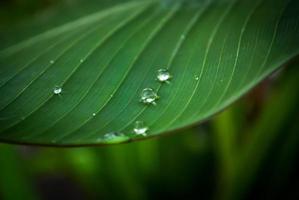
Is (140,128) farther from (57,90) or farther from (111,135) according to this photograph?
(57,90)

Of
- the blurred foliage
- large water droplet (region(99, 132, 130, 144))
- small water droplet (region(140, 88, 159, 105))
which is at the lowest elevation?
large water droplet (region(99, 132, 130, 144))

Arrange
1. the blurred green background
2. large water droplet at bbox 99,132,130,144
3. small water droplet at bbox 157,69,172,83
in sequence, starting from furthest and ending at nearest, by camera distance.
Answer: the blurred green background → small water droplet at bbox 157,69,172,83 → large water droplet at bbox 99,132,130,144

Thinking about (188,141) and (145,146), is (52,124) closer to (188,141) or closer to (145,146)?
(145,146)

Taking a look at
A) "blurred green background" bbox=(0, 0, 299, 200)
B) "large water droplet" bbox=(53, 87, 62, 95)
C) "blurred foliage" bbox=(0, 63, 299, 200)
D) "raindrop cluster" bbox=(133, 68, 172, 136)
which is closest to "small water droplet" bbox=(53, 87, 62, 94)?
"large water droplet" bbox=(53, 87, 62, 95)

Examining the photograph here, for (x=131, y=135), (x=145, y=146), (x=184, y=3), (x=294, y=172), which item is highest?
(x=184, y=3)

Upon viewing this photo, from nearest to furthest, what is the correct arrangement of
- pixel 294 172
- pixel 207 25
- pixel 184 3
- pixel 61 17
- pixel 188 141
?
pixel 207 25
pixel 184 3
pixel 61 17
pixel 294 172
pixel 188 141

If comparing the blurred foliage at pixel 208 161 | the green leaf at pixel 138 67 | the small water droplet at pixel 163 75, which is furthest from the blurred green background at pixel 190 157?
the small water droplet at pixel 163 75

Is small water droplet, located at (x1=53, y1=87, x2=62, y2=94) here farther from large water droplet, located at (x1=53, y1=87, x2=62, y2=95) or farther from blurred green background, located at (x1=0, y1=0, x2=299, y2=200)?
blurred green background, located at (x1=0, y1=0, x2=299, y2=200)

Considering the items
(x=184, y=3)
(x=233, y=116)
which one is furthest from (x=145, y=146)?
(x=184, y=3)
